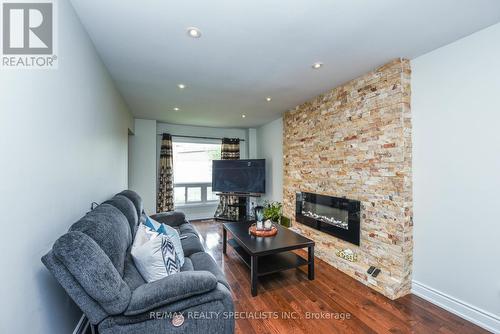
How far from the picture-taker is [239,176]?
507 cm

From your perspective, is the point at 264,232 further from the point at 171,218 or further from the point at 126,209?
the point at 126,209

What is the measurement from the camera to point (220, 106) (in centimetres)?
381

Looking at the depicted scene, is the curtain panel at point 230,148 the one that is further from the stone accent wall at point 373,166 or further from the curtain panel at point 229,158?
the stone accent wall at point 373,166

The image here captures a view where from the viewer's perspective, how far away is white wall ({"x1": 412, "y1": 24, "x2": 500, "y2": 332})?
67.8 inches

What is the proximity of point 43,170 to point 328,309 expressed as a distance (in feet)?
7.92

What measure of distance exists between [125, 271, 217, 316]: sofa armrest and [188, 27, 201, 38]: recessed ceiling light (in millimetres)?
1841

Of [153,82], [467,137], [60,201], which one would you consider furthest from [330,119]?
[60,201]

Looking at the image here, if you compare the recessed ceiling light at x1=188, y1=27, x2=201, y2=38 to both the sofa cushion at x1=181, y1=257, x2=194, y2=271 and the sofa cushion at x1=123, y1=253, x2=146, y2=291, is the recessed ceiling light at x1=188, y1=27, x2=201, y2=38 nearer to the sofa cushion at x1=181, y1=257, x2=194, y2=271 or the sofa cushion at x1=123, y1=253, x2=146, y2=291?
the sofa cushion at x1=123, y1=253, x2=146, y2=291

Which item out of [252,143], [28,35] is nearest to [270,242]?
[28,35]

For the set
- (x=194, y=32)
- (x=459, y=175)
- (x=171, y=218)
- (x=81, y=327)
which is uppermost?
(x=194, y=32)

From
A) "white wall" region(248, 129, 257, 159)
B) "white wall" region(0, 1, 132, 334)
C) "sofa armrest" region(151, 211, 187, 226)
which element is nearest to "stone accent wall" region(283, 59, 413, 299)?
"sofa armrest" region(151, 211, 187, 226)

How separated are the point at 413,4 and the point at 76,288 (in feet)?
8.75

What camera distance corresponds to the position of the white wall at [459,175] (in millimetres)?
1723

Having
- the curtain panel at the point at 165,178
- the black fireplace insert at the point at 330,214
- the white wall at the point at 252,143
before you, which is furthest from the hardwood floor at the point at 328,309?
the white wall at the point at 252,143
